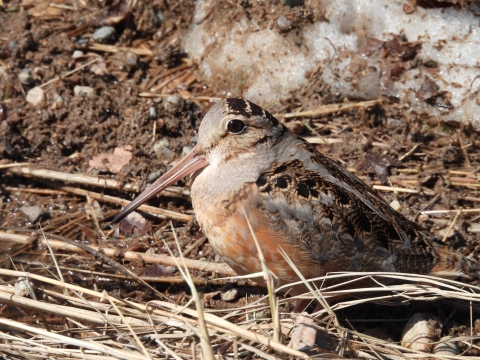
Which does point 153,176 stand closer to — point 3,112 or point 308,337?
point 3,112

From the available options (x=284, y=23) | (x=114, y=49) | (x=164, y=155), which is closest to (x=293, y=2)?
(x=284, y=23)

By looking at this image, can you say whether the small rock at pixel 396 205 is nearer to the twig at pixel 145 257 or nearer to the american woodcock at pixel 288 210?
the american woodcock at pixel 288 210

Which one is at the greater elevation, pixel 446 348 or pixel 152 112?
pixel 152 112

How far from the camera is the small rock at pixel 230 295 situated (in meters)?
4.53

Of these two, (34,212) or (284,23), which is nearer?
(34,212)

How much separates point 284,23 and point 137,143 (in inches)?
63.5

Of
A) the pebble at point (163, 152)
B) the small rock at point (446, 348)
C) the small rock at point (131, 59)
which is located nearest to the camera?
the small rock at point (446, 348)

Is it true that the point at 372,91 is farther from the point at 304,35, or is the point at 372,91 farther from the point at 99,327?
the point at 99,327

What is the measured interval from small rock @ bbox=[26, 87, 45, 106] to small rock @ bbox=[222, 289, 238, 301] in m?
2.24

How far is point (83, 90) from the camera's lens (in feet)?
18.4

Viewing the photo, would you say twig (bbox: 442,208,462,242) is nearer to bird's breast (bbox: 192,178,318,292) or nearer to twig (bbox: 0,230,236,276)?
bird's breast (bbox: 192,178,318,292)

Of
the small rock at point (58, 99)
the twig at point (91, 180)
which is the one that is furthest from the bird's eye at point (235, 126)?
the small rock at point (58, 99)

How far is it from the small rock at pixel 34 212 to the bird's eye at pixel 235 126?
1.71m

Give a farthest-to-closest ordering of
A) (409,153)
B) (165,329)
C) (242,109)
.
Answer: (409,153) < (242,109) < (165,329)
